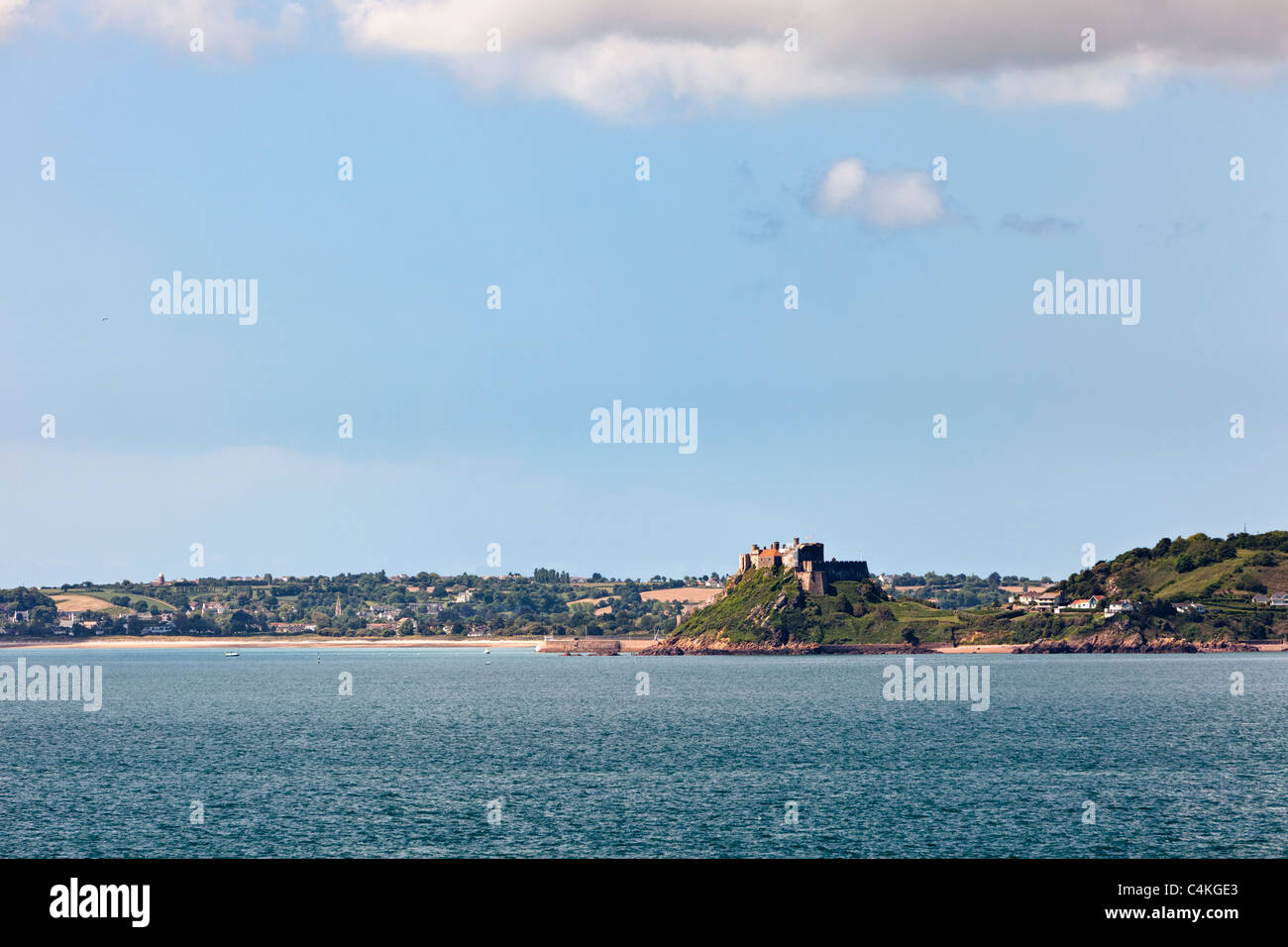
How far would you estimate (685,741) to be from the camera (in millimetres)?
106000

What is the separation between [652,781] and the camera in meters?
79.4

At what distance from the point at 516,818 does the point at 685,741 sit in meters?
42.8

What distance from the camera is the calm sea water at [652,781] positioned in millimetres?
58750

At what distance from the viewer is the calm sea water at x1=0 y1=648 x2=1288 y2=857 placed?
58.8 m

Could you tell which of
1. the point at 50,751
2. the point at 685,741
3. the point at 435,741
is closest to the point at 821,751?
the point at 685,741

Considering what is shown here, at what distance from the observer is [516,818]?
64.7 meters
